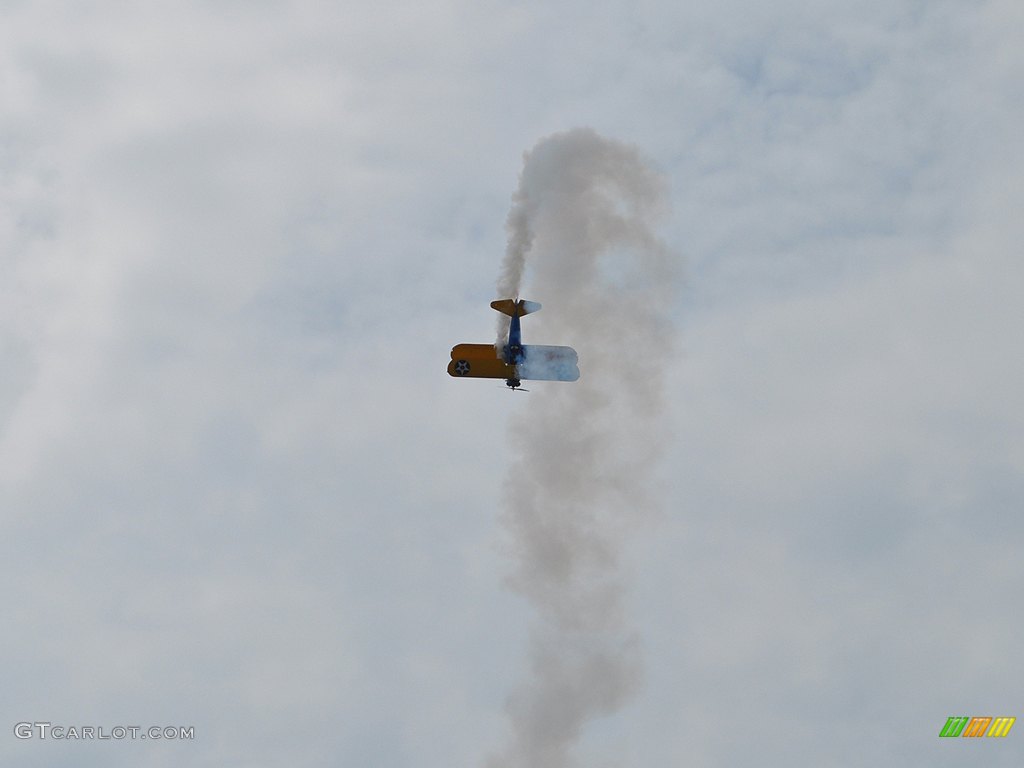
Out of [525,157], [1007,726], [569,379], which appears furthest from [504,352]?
[1007,726]

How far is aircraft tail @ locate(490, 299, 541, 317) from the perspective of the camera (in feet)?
363

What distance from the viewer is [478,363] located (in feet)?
381

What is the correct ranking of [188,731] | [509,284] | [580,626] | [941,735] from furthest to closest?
[188,731]
[941,735]
[580,626]
[509,284]

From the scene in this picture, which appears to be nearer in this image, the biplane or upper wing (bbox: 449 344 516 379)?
the biplane

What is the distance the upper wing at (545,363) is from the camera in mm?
114188

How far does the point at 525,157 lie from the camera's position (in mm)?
111938

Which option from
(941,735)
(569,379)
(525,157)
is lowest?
(941,735)

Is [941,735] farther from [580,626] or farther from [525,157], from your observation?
[525,157]

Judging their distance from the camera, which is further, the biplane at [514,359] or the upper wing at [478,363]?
the upper wing at [478,363]

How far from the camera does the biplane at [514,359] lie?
367 feet

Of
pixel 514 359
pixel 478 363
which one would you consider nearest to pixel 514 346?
pixel 514 359

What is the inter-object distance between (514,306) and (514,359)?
4089 millimetres

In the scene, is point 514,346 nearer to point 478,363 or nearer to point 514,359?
point 514,359

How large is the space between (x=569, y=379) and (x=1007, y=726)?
176 feet
